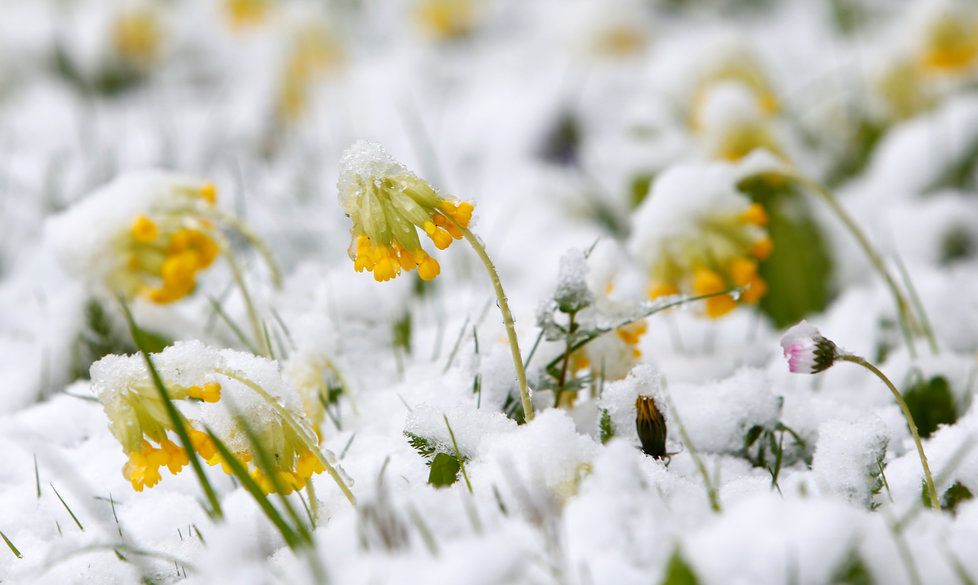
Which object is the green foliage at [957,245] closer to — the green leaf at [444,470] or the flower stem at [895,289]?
the flower stem at [895,289]

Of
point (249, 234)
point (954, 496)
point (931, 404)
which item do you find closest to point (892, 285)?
point (931, 404)

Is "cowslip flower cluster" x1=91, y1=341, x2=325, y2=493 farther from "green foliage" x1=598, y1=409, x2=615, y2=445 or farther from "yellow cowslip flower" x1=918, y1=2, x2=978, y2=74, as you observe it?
"yellow cowslip flower" x1=918, y1=2, x2=978, y2=74

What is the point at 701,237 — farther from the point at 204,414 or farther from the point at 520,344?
the point at 204,414

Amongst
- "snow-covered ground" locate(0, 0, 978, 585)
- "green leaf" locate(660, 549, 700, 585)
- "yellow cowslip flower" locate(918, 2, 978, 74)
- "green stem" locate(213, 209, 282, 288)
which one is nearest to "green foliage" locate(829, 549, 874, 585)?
"snow-covered ground" locate(0, 0, 978, 585)

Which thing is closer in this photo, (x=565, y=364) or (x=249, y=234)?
(x=565, y=364)

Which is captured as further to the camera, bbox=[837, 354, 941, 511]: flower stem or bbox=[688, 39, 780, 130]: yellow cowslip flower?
bbox=[688, 39, 780, 130]: yellow cowslip flower

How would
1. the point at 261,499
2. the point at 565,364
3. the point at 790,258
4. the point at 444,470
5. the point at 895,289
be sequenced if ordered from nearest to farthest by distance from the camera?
the point at 261,499, the point at 444,470, the point at 565,364, the point at 895,289, the point at 790,258

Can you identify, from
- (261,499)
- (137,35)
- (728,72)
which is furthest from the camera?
(137,35)
